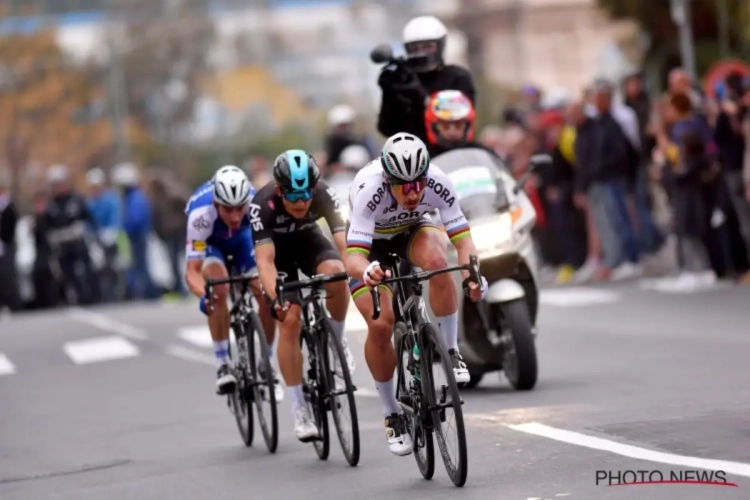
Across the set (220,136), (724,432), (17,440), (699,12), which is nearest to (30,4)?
(220,136)

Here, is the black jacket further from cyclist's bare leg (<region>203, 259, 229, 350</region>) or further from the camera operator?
cyclist's bare leg (<region>203, 259, 229, 350</region>)

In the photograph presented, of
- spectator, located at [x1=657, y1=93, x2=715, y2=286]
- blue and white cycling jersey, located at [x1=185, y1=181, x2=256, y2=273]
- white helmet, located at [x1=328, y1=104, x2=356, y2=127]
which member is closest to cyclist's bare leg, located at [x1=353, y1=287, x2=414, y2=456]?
blue and white cycling jersey, located at [x1=185, y1=181, x2=256, y2=273]

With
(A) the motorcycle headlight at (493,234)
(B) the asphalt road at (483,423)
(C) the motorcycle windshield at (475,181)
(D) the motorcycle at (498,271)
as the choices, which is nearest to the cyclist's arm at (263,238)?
(B) the asphalt road at (483,423)

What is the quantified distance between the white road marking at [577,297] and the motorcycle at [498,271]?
8.21m

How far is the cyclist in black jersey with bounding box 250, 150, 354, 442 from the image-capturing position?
12.1 metres

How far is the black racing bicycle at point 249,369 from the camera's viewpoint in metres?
12.9

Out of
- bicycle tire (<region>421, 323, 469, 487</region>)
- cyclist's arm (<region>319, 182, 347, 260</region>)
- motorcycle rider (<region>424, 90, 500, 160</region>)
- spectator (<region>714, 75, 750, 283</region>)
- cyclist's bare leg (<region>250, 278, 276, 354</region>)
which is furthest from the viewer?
spectator (<region>714, 75, 750, 283</region>)

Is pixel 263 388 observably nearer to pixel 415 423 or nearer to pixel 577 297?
pixel 415 423

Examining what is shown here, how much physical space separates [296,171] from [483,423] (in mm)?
2047

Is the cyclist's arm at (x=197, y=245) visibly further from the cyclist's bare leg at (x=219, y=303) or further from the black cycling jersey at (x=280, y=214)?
the black cycling jersey at (x=280, y=214)

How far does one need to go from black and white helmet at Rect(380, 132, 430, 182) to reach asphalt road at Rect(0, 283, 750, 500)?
1.62 meters

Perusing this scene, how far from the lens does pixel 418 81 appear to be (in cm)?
1623

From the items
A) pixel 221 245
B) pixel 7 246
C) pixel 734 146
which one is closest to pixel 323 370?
pixel 221 245

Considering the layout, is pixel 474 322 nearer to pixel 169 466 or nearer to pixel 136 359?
pixel 169 466
